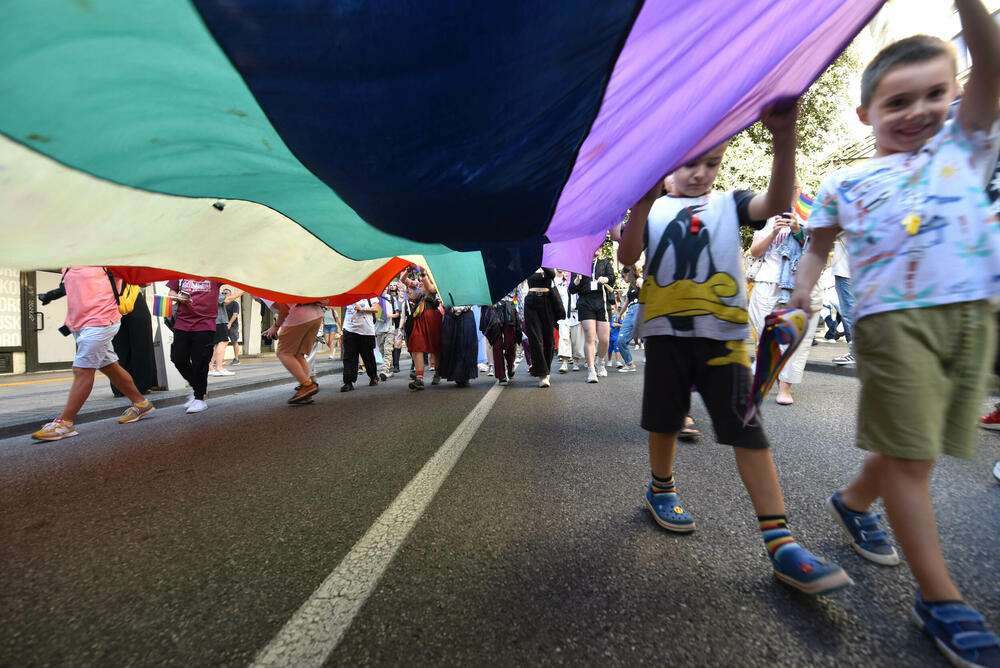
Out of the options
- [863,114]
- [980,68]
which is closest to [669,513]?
[863,114]

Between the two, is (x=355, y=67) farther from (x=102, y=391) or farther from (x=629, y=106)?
(x=102, y=391)

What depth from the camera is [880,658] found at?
1213mm

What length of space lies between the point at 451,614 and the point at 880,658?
44.5 inches

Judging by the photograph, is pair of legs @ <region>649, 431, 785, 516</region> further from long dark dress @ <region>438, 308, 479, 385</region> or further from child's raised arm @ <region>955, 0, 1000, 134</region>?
long dark dress @ <region>438, 308, 479, 385</region>

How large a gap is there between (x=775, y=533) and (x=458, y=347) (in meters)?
6.29

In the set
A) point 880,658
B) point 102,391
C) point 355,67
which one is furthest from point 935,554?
point 102,391

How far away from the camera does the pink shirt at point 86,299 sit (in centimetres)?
438

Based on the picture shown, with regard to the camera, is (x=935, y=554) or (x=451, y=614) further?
(x=451, y=614)

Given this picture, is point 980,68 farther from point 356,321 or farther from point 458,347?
point 356,321

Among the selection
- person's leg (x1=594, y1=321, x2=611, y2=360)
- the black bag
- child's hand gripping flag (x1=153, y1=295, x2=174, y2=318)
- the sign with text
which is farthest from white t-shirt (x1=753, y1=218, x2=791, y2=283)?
the sign with text

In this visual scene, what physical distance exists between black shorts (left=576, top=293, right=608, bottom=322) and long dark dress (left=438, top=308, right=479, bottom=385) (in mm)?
1742

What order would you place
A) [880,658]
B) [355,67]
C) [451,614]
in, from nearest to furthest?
[880,658], [451,614], [355,67]

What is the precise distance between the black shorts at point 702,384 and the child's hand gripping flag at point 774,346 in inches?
5.3

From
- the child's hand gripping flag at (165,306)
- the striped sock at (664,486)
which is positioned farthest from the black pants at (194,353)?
the striped sock at (664,486)
